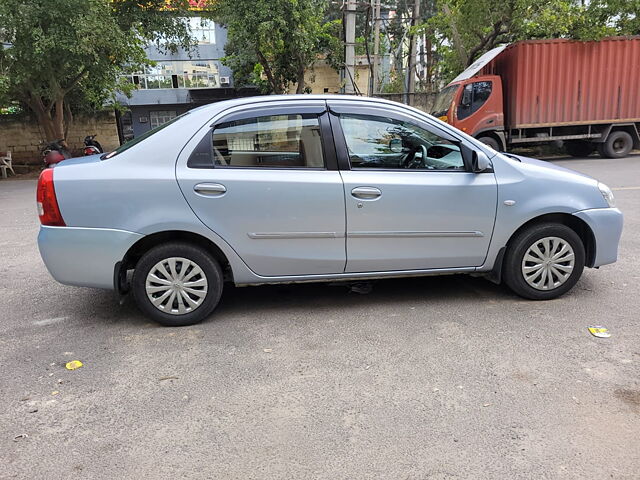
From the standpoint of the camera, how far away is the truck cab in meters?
14.0

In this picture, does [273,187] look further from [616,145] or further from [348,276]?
[616,145]

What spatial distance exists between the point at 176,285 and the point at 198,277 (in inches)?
6.7

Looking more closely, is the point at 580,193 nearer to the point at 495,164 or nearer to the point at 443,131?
A: the point at 495,164

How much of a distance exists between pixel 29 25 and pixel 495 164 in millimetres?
12962

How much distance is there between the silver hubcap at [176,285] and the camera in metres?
3.78

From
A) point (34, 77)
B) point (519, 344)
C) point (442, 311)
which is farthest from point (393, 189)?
point (34, 77)

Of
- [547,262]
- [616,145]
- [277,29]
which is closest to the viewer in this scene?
[547,262]

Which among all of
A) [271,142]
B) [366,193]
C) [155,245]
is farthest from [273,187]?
[155,245]

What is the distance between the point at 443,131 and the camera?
13.5ft

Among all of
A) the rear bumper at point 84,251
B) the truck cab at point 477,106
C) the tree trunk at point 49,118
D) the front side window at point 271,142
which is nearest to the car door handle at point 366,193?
the front side window at point 271,142

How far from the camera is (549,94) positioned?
14.4 metres

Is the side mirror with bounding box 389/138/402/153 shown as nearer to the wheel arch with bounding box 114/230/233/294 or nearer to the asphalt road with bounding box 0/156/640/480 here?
the asphalt road with bounding box 0/156/640/480

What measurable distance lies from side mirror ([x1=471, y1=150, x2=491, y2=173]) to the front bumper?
904 mm

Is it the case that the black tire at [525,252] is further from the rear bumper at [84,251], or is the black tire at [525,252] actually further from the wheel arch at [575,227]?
the rear bumper at [84,251]
